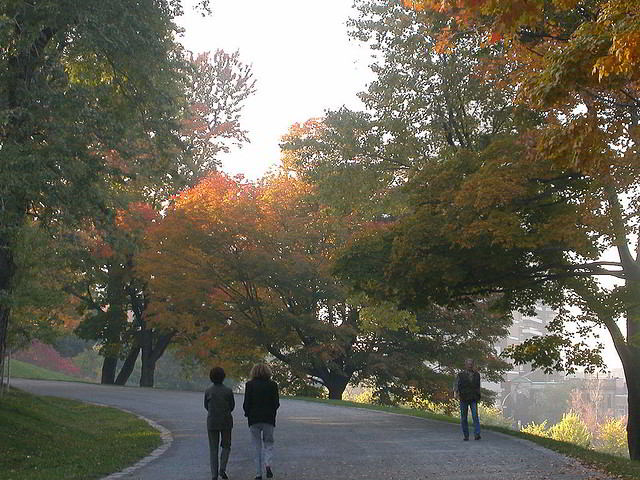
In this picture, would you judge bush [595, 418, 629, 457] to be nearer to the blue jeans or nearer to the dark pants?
the blue jeans

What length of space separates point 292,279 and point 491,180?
1913cm

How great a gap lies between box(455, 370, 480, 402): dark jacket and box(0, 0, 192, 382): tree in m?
7.91

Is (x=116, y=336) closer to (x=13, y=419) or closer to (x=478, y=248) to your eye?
(x=13, y=419)

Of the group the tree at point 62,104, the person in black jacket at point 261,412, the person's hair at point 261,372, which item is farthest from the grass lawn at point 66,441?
the person's hair at point 261,372

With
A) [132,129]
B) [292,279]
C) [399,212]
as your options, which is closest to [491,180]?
[132,129]

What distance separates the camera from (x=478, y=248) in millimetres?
17359

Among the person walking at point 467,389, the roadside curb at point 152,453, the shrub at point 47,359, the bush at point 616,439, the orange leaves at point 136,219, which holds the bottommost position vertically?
the roadside curb at point 152,453

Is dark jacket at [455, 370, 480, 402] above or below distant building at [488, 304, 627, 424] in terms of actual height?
below

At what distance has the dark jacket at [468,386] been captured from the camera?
16.5 metres

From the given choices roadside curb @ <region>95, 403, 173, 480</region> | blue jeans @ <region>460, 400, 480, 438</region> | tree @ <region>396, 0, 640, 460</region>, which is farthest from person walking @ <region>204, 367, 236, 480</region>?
blue jeans @ <region>460, 400, 480, 438</region>

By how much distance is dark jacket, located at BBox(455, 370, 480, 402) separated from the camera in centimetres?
1645

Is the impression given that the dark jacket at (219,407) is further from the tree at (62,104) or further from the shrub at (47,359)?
the shrub at (47,359)

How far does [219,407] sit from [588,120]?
5.95 m

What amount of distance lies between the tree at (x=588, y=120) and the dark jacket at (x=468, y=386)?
2669mm
